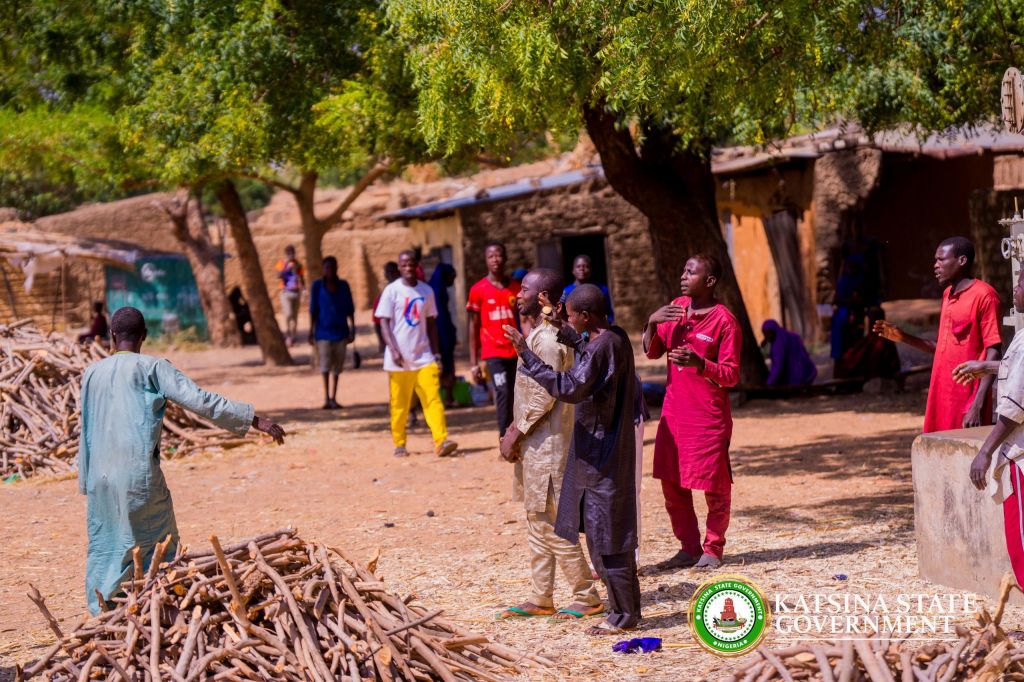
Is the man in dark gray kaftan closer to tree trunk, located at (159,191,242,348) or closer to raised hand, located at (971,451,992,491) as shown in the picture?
raised hand, located at (971,451,992,491)

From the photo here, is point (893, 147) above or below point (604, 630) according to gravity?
above

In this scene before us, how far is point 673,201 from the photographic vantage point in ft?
43.3

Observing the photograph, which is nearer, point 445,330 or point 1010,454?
point 1010,454

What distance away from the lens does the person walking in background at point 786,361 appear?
45.2ft

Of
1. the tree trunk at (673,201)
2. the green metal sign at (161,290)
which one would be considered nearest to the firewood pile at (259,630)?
the tree trunk at (673,201)

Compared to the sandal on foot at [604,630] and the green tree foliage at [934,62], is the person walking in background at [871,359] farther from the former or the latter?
the sandal on foot at [604,630]

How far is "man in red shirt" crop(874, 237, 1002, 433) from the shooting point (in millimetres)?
6445

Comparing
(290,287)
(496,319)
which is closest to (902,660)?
(496,319)

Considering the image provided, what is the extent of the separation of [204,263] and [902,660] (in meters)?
22.3

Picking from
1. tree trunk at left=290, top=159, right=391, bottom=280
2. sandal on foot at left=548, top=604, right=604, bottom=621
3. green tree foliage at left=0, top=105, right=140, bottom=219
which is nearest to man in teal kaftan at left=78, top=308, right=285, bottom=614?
sandal on foot at left=548, top=604, right=604, bottom=621

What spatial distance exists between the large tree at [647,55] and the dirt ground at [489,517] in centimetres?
256

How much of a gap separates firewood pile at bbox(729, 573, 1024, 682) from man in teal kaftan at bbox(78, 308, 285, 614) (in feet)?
7.70

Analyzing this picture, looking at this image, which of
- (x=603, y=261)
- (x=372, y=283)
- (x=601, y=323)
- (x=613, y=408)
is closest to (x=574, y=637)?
(x=613, y=408)

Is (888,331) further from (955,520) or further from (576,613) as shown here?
(576,613)
